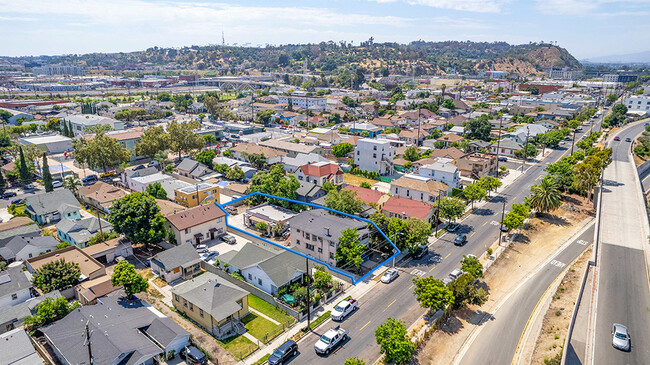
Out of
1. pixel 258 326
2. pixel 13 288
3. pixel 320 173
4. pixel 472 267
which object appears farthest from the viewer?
pixel 320 173

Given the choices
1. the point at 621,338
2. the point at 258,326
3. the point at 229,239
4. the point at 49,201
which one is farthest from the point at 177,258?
the point at 621,338

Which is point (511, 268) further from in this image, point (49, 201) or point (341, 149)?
point (49, 201)

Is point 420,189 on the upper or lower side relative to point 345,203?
Result: lower

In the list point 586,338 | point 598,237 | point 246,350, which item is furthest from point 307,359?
point 598,237

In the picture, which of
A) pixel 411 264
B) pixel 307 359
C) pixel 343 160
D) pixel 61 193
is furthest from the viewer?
pixel 343 160

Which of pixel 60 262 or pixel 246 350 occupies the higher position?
pixel 60 262

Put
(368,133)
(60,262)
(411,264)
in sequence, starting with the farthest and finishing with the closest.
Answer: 1. (368,133)
2. (411,264)
3. (60,262)

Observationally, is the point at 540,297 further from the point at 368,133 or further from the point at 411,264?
the point at 368,133
